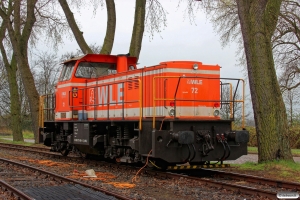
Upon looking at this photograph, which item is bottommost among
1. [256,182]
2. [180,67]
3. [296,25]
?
[256,182]

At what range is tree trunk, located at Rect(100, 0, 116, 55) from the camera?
20.1 metres

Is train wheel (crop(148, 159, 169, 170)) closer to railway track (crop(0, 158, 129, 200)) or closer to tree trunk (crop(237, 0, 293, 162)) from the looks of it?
railway track (crop(0, 158, 129, 200))

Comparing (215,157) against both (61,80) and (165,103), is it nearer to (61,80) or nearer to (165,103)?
(165,103)

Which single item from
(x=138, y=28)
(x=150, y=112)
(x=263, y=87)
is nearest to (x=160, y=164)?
(x=150, y=112)

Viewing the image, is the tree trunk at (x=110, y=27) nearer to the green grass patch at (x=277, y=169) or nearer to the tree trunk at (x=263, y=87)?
the tree trunk at (x=263, y=87)

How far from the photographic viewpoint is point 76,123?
1381 cm

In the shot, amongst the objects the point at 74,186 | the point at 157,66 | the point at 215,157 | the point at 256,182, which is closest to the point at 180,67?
the point at 157,66

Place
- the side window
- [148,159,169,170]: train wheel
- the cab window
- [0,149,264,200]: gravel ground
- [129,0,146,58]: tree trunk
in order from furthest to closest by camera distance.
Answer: [129,0,146,58]: tree trunk < the side window < the cab window < [148,159,169,170]: train wheel < [0,149,264,200]: gravel ground

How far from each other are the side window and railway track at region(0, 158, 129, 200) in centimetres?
390

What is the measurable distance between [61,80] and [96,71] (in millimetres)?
1677

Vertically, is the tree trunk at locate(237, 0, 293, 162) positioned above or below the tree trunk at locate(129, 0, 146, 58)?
below

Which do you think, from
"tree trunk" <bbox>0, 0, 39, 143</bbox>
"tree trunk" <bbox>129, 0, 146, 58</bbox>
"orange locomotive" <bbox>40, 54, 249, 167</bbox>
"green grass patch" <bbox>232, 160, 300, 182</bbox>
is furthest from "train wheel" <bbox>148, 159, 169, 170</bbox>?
"tree trunk" <bbox>0, 0, 39, 143</bbox>

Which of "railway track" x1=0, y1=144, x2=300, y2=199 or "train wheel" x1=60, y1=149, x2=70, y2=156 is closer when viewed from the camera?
"railway track" x1=0, y1=144, x2=300, y2=199

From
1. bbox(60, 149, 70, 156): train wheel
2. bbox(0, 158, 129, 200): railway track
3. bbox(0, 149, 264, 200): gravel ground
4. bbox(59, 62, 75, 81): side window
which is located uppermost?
bbox(59, 62, 75, 81): side window
